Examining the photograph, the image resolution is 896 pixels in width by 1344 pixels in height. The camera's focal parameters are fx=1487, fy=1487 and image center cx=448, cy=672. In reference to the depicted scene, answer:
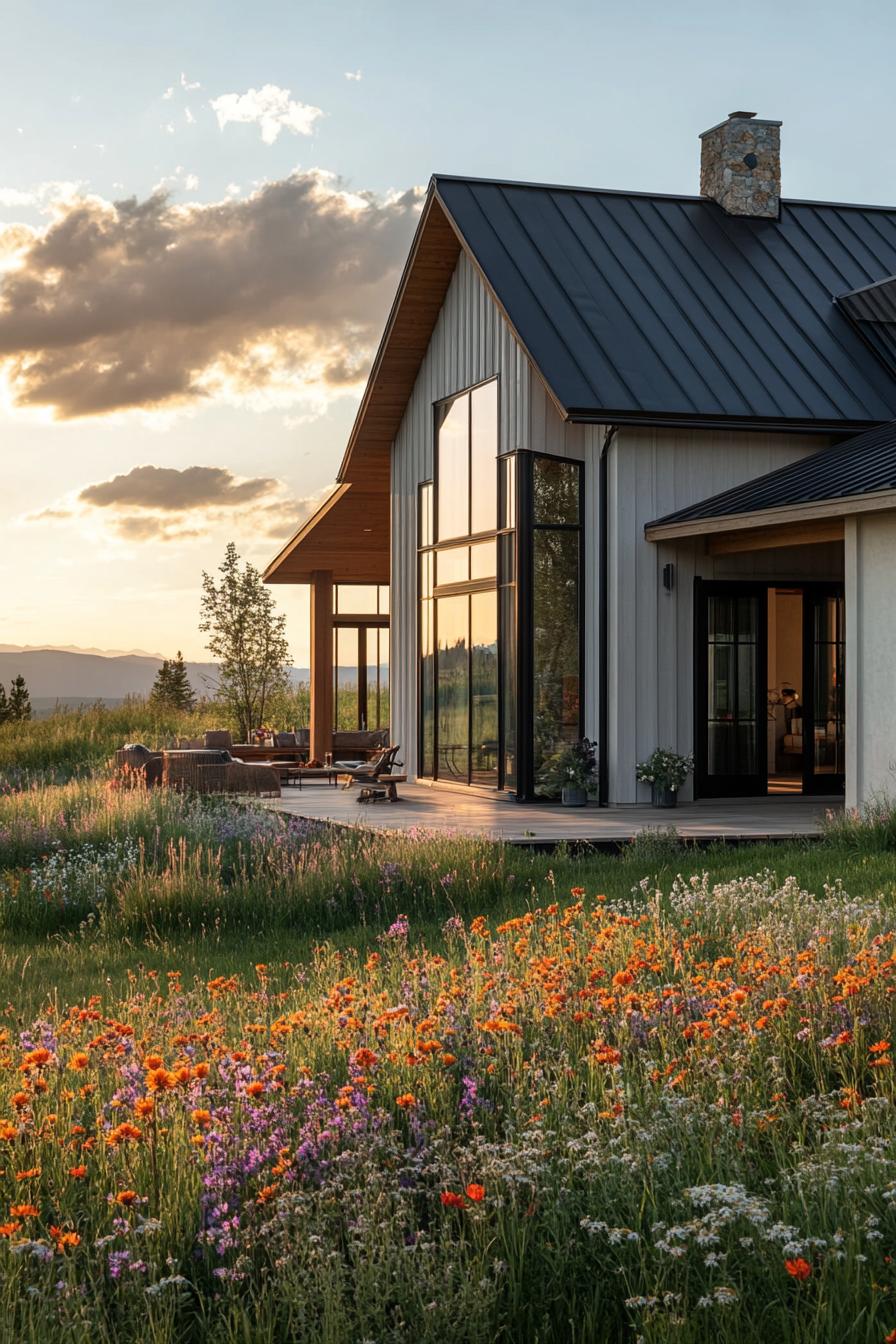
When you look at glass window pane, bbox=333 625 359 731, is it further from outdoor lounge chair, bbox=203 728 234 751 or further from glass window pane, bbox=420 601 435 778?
glass window pane, bbox=420 601 435 778

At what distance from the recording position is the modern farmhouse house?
49.5 ft

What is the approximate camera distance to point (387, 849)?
10.3 meters

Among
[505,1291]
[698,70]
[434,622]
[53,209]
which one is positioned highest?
[698,70]

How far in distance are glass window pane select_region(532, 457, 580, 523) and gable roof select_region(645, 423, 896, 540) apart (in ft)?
3.04

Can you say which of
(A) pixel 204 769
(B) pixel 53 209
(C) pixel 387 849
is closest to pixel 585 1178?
(C) pixel 387 849

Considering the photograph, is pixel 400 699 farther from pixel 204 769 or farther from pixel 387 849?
pixel 387 849

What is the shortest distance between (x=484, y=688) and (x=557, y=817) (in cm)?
323

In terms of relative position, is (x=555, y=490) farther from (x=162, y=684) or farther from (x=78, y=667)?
(x=78, y=667)

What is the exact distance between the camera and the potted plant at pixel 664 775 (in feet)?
49.3

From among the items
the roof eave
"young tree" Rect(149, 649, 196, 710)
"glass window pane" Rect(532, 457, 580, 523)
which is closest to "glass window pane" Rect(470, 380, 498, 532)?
"glass window pane" Rect(532, 457, 580, 523)

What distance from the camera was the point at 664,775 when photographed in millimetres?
15023

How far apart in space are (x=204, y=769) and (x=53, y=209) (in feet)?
28.8

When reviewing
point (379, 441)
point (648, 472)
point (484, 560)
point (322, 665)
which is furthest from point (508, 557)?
point (322, 665)

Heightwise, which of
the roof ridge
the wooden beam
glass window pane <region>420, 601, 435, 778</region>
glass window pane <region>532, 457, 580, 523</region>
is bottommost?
glass window pane <region>420, 601, 435, 778</region>
